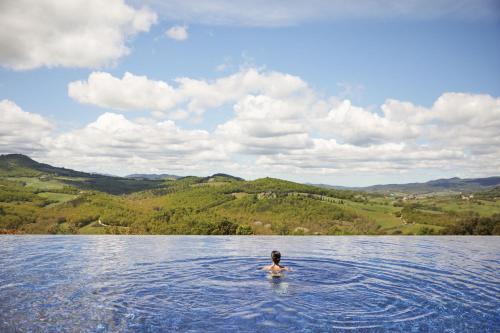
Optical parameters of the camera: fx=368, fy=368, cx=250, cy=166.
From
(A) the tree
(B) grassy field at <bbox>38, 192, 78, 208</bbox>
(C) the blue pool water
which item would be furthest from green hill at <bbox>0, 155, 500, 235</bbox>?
(C) the blue pool water

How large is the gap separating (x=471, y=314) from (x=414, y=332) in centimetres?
349

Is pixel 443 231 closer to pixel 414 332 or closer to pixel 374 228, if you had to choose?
pixel 374 228

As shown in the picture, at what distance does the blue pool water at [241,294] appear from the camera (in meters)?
12.0

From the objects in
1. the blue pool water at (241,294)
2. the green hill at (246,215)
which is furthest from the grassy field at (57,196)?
the blue pool water at (241,294)

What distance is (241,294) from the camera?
1633cm

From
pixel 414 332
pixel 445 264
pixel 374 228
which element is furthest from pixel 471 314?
pixel 374 228

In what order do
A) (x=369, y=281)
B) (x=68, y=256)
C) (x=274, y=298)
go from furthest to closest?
(x=68, y=256)
(x=369, y=281)
(x=274, y=298)

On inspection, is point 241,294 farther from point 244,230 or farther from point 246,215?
point 246,215

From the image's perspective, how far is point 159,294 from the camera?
52.4ft

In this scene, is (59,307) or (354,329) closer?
(354,329)

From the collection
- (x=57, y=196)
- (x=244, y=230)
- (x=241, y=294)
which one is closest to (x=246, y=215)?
(x=244, y=230)

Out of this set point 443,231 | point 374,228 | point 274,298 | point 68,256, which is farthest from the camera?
point 374,228

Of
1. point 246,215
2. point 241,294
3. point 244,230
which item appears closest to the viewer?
point 241,294

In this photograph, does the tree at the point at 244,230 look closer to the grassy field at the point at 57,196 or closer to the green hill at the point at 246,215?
the green hill at the point at 246,215
